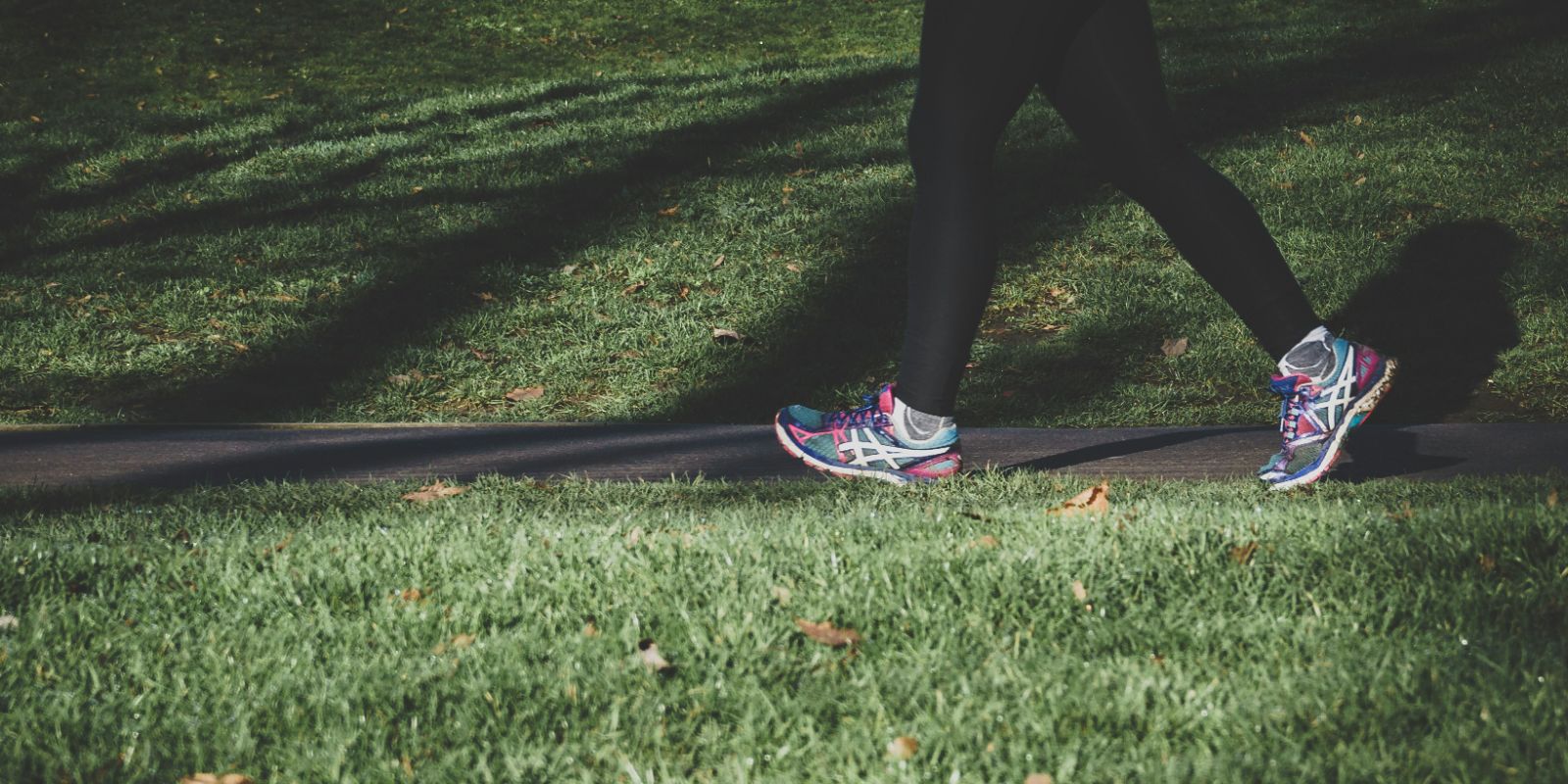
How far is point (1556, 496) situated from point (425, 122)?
26.6 ft

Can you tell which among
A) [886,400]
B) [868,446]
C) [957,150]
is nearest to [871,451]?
[868,446]

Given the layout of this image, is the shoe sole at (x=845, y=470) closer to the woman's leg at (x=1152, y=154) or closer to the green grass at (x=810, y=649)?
the green grass at (x=810, y=649)

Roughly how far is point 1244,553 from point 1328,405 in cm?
72

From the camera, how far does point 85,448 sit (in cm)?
406

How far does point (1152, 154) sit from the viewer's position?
281cm

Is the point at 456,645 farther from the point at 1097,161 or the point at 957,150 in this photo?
the point at 1097,161

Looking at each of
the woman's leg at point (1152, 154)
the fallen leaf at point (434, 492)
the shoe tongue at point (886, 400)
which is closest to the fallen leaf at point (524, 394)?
the fallen leaf at point (434, 492)

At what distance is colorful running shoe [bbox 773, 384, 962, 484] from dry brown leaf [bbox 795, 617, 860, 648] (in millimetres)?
928

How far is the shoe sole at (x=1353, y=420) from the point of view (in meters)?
2.92

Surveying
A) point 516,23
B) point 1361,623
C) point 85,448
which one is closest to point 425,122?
point 85,448

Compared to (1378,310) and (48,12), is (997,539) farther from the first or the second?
(48,12)

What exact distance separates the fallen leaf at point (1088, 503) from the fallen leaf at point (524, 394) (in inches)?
110

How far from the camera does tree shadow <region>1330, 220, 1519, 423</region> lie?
4.82 metres

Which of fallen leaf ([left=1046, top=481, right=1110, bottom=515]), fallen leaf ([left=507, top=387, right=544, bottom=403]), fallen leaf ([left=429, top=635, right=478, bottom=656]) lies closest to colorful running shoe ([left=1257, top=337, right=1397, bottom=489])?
fallen leaf ([left=1046, top=481, right=1110, bottom=515])
